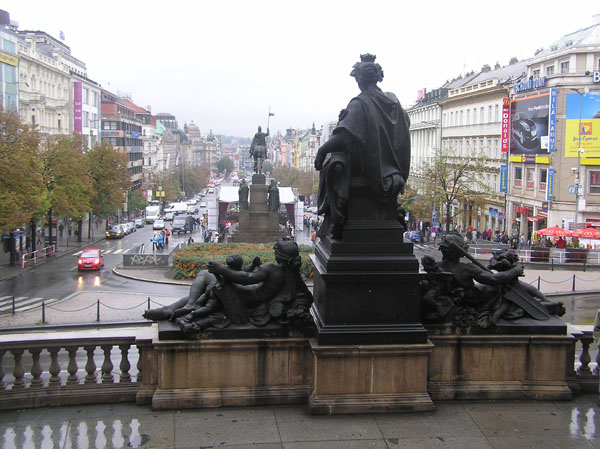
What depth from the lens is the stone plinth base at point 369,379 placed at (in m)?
7.43

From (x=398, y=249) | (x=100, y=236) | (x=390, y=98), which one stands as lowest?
(x=100, y=236)

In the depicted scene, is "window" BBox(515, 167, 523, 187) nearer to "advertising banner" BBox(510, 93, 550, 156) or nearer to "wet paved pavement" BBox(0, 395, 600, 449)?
"advertising banner" BBox(510, 93, 550, 156)

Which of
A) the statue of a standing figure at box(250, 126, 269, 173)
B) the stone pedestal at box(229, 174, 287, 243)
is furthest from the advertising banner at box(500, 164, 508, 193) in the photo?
the stone pedestal at box(229, 174, 287, 243)

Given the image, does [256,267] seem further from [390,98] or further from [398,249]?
[390,98]

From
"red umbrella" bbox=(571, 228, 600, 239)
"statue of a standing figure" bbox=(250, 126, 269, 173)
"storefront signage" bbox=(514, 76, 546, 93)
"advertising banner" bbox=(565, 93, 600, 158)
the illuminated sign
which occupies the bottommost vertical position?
"red umbrella" bbox=(571, 228, 600, 239)

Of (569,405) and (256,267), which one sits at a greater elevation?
(256,267)

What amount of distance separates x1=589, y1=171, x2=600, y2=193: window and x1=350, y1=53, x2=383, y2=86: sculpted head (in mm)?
45956

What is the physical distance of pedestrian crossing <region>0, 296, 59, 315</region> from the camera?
1031 inches

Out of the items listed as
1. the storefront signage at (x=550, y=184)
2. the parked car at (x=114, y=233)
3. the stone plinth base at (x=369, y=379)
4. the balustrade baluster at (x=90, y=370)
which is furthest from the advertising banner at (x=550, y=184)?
the balustrade baluster at (x=90, y=370)

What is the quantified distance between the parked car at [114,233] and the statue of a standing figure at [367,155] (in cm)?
5797

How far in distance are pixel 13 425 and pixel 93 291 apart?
24.4m

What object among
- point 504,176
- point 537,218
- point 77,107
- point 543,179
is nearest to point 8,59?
point 77,107

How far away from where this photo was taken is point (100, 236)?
217 feet

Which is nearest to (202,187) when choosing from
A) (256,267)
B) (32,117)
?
(32,117)
